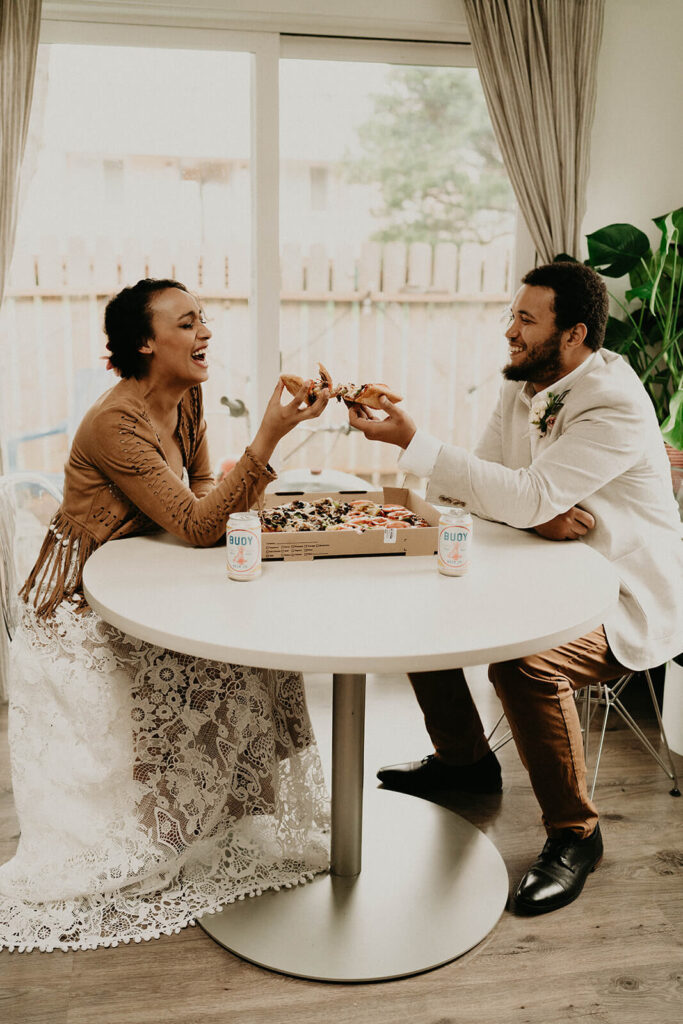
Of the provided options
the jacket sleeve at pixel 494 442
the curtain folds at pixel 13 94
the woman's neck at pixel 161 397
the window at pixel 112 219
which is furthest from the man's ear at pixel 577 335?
the curtain folds at pixel 13 94

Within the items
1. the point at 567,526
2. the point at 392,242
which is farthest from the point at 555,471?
the point at 392,242

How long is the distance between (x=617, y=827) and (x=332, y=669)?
132 cm

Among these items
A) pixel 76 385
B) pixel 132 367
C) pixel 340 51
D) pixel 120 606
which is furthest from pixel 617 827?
pixel 340 51

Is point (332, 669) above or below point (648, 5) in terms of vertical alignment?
below

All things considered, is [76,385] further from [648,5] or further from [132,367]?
[648,5]

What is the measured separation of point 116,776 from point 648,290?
8.20 ft

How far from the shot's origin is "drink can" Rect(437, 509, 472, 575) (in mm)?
1837

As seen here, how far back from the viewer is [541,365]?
94.6 inches

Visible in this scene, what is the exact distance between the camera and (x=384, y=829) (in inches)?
89.3

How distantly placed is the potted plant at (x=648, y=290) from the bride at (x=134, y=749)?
1.74 m

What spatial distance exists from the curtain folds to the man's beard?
174cm

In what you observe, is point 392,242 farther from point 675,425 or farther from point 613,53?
point 675,425

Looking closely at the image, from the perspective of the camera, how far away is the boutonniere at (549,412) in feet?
7.61

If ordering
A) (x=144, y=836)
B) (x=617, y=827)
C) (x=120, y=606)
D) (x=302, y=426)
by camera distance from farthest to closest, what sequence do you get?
(x=302, y=426) → (x=617, y=827) → (x=144, y=836) → (x=120, y=606)
